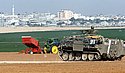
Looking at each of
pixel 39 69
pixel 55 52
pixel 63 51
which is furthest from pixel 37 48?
pixel 39 69

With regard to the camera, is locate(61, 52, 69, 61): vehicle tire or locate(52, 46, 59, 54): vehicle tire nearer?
locate(61, 52, 69, 61): vehicle tire

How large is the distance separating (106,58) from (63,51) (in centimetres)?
369

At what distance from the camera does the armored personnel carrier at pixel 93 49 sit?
40.4 meters

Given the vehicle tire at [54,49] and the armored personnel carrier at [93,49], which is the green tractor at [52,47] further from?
the armored personnel carrier at [93,49]

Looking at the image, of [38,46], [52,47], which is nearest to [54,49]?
[52,47]

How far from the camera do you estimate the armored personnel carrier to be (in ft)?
133

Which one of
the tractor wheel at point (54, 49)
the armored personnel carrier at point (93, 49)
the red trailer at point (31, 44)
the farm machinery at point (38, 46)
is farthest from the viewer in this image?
the tractor wheel at point (54, 49)

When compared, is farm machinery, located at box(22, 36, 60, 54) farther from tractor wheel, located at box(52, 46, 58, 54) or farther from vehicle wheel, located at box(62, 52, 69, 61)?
vehicle wheel, located at box(62, 52, 69, 61)

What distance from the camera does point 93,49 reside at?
40.5 m

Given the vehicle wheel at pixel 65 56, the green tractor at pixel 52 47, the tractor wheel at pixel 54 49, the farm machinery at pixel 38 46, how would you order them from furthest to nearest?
the green tractor at pixel 52 47 → the tractor wheel at pixel 54 49 → the farm machinery at pixel 38 46 → the vehicle wheel at pixel 65 56

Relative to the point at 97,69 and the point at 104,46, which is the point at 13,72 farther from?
the point at 104,46

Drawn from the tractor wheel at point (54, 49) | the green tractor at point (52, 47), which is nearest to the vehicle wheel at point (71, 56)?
the tractor wheel at point (54, 49)

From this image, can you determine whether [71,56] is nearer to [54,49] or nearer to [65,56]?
[65,56]

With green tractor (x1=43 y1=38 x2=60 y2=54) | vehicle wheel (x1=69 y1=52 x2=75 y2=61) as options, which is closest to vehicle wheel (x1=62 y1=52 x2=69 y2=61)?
vehicle wheel (x1=69 y1=52 x2=75 y2=61)
